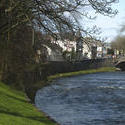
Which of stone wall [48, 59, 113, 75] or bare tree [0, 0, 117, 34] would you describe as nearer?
bare tree [0, 0, 117, 34]

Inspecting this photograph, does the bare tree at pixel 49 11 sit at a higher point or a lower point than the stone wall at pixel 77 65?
higher

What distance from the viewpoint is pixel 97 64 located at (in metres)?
96.4

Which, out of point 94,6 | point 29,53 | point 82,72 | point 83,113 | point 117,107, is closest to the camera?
point 94,6

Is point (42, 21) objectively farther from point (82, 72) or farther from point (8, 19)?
point (82, 72)

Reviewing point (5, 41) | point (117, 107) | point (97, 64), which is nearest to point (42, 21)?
point (5, 41)

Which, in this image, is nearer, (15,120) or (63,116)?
(15,120)

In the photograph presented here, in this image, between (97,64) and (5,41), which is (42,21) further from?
(97,64)

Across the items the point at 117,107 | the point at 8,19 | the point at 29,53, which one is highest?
the point at 8,19

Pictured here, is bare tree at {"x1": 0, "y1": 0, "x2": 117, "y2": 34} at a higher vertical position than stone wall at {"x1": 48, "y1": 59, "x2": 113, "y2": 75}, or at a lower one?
higher

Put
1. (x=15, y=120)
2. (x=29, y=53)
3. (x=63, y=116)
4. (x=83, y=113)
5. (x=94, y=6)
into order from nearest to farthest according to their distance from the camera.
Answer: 1. (x=15, y=120)
2. (x=94, y=6)
3. (x=63, y=116)
4. (x=83, y=113)
5. (x=29, y=53)

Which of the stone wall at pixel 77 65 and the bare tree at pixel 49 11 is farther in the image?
the stone wall at pixel 77 65

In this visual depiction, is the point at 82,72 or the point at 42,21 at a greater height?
the point at 42,21

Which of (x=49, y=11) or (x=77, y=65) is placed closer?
(x=49, y=11)

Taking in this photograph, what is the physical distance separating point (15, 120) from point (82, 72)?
220 feet
